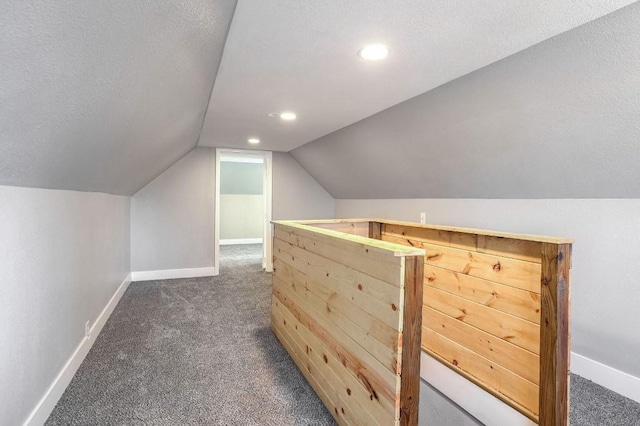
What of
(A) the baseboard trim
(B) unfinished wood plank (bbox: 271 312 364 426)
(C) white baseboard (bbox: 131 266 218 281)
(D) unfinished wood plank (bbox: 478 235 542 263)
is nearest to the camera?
(B) unfinished wood plank (bbox: 271 312 364 426)

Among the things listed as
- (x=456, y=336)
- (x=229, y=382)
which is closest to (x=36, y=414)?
(x=229, y=382)

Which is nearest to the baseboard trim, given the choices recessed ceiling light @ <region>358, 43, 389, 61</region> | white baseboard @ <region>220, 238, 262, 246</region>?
recessed ceiling light @ <region>358, 43, 389, 61</region>

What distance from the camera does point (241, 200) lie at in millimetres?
8344

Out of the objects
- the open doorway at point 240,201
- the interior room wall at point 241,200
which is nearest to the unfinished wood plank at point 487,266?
the open doorway at point 240,201

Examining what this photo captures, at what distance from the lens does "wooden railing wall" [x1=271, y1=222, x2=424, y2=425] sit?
48.9 inches

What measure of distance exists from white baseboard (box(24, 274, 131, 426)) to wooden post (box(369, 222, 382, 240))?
7.93ft

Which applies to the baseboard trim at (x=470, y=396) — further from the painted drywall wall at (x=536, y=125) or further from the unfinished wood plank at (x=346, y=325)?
the painted drywall wall at (x=536, y=125)

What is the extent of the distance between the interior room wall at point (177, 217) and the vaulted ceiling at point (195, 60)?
2.03m

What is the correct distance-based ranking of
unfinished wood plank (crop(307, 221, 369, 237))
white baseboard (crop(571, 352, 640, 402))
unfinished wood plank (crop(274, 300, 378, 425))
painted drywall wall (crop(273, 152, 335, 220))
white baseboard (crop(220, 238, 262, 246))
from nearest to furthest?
1. unfinished wood plank (crop(274, 300, 378, 425))
2. white baseboard (crop(571, 352, 640, 402))
3. unfinished wood plank (crop(307, 221, 369, 237))
4. painted drywall wall (crop(273, 152, 335, 220))
5. white baseboard (crop(220, 238, 262, 246))

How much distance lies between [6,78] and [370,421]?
5.54 ft

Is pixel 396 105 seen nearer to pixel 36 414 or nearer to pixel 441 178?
pixel 441 178

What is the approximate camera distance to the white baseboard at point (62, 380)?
5.28ft

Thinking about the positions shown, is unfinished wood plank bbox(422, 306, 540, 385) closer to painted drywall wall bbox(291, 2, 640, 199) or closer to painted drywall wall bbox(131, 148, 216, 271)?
painted drywall wall bbox(291, 2, 640, 199)

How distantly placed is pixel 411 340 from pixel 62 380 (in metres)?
2.05
